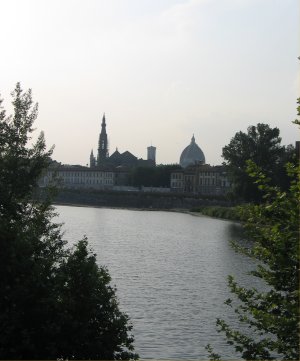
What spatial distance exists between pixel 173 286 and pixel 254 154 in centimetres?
4710

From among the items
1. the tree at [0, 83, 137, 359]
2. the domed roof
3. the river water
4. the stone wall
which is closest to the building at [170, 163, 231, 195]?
the stone wall

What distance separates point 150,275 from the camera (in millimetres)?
29453

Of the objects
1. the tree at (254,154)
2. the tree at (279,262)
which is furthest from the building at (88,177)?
the tree at (279,262)

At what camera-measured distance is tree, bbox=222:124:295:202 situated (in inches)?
2761

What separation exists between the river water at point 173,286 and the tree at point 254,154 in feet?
65.2

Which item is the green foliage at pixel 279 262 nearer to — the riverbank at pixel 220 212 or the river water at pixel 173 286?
the river water at pixel 173 286

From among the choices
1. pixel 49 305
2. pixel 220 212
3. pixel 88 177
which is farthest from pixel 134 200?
pixel 49 305

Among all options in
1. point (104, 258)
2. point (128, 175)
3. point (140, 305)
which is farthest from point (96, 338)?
point (128, 175)

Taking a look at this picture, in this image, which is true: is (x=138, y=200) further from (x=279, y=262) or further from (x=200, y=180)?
(x=279, y=262)

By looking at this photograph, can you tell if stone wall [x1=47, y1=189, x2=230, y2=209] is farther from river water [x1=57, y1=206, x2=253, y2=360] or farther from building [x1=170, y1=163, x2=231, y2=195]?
river water [x1=57, y1=206, x2=253, y2=360]

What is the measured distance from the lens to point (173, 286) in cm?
2647

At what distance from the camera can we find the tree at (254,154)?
7012 cm

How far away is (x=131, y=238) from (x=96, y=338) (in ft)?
126

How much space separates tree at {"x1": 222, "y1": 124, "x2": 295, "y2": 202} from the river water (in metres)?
19.9
